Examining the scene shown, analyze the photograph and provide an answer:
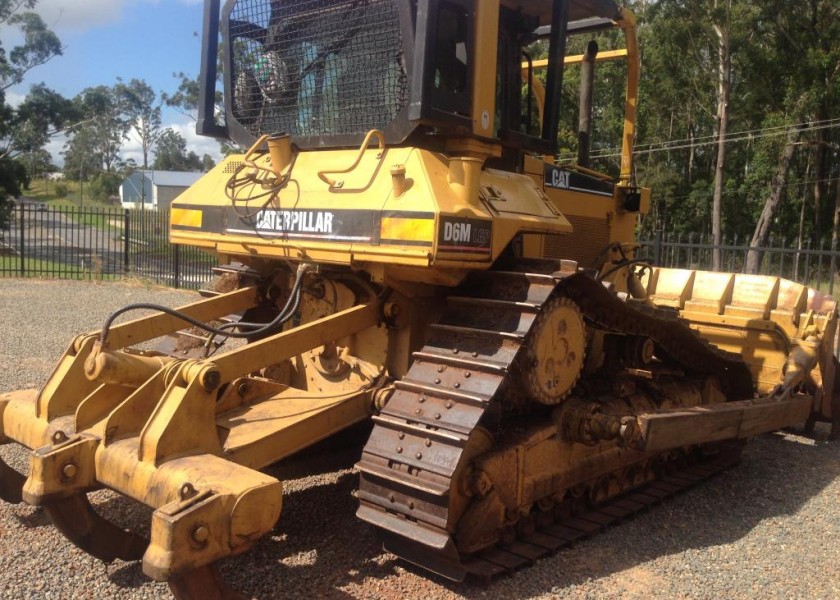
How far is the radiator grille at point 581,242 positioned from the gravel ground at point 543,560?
5.80 feet

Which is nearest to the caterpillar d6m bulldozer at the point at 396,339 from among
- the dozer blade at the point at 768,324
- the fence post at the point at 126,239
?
the dozer blade at the point at 768,324

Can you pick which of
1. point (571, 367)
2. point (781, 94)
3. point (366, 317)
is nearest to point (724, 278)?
point (571, 367)

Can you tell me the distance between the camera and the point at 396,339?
4.50m

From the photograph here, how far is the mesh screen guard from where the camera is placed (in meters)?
4.38

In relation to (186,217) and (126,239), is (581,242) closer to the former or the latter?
(186,217)

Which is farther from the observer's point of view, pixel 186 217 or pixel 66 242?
pixel 66 242

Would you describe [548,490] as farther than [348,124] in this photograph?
No

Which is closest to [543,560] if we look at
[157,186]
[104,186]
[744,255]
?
[744,255]

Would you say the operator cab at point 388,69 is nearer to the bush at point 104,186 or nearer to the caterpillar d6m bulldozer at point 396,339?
the caterpillar d6m bulldozer at point 396,339

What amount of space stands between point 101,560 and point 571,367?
2542 millimetres

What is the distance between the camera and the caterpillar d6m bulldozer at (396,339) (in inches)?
137

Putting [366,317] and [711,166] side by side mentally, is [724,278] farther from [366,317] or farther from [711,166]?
[711,166]

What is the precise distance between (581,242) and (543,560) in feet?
7.98

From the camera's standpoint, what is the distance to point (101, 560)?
3756mm
